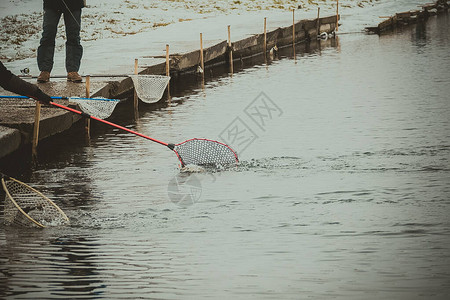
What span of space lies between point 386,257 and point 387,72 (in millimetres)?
Result: 13885

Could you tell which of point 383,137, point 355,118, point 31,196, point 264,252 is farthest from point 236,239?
point 355,118

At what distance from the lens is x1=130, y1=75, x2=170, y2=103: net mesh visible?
14.0 m

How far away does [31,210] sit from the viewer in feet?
28.2

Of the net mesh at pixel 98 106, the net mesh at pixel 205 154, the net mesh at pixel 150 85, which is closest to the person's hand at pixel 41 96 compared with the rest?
the net mesh at pixel 205 154

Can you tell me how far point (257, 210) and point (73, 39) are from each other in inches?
284

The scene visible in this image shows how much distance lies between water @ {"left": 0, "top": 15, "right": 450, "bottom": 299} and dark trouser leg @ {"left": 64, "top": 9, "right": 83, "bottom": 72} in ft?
4.15

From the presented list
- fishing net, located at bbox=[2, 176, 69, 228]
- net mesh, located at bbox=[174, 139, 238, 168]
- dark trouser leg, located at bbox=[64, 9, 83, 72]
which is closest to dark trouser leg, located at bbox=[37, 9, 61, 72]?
dark trouser leg, located at bbox=[64, 9, 83, 72]

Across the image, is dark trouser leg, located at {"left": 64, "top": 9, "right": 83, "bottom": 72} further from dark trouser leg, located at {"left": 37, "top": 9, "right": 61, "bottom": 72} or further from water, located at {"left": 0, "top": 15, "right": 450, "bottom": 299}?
water, located at {"left": 0, "top": 15, "right": 450, "bottom": 299}

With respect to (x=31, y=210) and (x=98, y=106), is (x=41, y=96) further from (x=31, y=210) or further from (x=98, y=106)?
(x=98, y=106)

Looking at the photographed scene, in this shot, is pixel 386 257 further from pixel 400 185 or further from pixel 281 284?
pixel 400 185

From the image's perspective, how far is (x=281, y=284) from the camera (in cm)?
665

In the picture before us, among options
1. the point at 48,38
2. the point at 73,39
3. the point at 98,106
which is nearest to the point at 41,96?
the point at 98,106

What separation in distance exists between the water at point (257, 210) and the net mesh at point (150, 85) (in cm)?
55

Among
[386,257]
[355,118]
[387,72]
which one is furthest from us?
[387,72]
